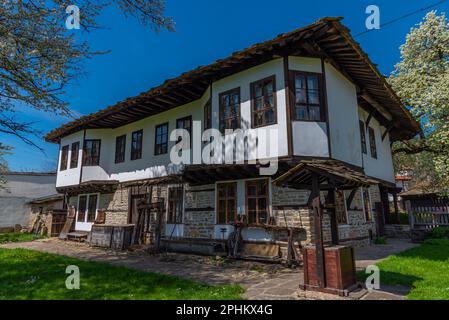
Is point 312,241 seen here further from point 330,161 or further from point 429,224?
point 429,224

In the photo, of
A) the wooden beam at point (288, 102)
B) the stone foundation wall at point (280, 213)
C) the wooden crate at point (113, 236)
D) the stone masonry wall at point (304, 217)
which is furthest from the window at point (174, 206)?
the wooden beam at point (288, 102)

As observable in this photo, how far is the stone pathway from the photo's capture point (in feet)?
16.2

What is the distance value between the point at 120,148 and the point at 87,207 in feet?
12.5

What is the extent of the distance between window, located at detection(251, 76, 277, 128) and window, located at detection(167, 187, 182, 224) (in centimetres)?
461

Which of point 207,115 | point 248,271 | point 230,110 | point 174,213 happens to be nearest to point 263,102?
point 230,110

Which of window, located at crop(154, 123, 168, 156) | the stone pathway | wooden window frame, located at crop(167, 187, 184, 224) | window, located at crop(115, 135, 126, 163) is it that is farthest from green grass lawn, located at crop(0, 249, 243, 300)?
window, located at crop(115, 135, 126, 163)

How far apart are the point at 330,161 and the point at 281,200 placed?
1.76m

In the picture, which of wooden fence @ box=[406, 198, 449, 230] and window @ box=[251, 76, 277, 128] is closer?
window @ box=[251, 76, 277, 128]

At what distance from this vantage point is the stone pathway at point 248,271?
4.95m

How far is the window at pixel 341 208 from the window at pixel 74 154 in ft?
43.7

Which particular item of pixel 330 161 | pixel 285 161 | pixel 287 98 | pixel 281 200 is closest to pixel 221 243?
pixel 281 200

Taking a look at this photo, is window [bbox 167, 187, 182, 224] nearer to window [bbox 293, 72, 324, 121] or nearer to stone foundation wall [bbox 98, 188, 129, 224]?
stone foundation wall [bbox 98, 188, 129, 224]

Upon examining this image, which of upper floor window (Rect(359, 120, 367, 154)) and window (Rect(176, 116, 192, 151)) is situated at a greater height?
window (Rect(176, 116, 192, 151))

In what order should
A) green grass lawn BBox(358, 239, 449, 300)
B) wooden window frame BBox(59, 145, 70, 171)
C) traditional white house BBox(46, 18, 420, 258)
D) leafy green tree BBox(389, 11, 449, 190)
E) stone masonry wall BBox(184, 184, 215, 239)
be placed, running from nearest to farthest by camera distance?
green grass lawn BBox(358, 239, 449, 300), traditional white house BBox(46, 18, 420, 258), stone masonry wall BBox(184, 184, 215, 239), leafy green tree BBox(389, 11, 449, 190), wooden window frame BBox(59, 145, 70, 171)
